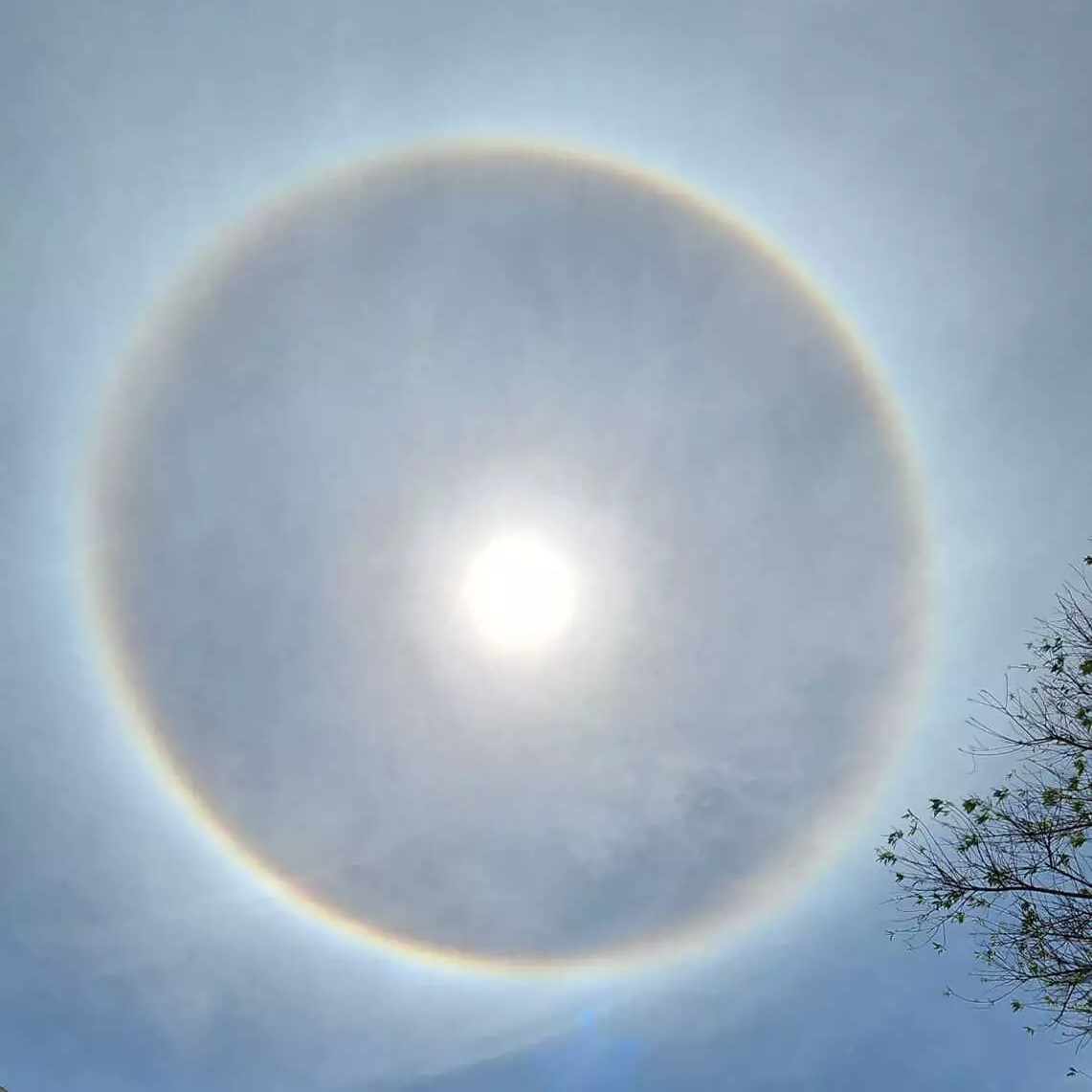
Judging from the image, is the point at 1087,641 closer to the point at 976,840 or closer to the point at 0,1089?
the point at 976,840

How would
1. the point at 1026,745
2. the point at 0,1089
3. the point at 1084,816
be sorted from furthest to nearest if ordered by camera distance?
the point at 0,1089 → the point at 1026,745 → the point at 1084,816

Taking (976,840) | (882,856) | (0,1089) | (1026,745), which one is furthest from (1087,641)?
(0,1089)

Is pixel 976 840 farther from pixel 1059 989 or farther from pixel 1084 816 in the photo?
pixel 1059 989

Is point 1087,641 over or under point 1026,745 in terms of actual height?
over

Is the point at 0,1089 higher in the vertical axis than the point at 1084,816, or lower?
higher

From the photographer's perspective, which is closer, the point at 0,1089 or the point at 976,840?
the point at 976,840

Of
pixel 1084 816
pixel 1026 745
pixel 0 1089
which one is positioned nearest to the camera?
pixel 1084 816

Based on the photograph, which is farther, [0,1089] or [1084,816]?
[0,1089]

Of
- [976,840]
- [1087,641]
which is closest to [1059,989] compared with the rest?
[976,840]

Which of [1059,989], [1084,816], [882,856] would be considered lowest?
[1059,989]
